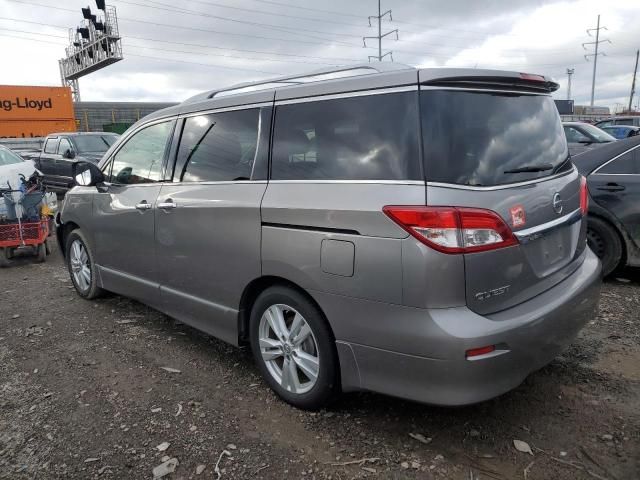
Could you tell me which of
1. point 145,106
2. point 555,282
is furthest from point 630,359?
point 145,106

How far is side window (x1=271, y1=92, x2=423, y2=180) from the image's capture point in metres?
2.43

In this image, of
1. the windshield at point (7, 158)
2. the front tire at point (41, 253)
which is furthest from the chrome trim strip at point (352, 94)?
the windshield at point (7, 158)

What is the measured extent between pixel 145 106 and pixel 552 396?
30971 mm

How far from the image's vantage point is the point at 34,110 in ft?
71.2

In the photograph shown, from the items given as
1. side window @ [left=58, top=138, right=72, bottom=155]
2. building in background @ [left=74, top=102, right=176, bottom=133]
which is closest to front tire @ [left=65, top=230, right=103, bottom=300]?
side window @ [left=58, top=138, right=72, bottom=155]

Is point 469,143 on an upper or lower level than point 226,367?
upper

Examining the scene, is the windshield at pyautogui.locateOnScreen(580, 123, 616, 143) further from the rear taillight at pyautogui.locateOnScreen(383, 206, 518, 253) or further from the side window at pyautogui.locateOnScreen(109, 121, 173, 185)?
the rear taillight at pyautogui.locateOnScreen(383, 206, 518, 253)

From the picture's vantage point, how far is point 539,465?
2.49m

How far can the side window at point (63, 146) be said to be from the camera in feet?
43.8

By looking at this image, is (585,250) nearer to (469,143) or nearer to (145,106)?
(469,143)

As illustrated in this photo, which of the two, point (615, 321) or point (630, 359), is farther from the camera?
point (615, 321)

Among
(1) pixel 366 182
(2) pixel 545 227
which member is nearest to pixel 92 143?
(1) pixel 366 182

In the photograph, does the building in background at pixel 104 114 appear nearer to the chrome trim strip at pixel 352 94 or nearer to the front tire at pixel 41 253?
the front tire at pixel 41 253

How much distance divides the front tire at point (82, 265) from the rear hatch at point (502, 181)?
12.2 ft
